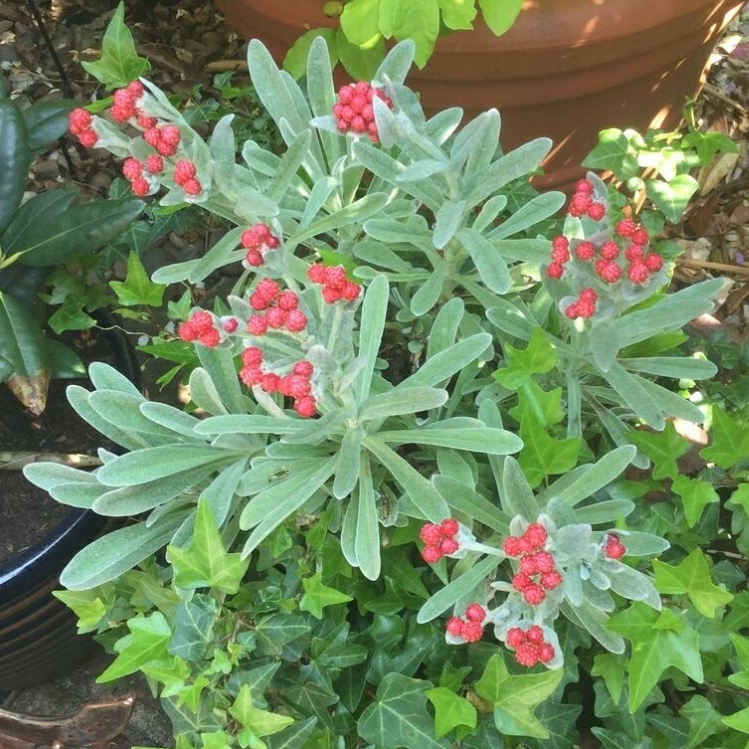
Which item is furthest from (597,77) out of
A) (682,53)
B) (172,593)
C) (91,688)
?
(91,688)

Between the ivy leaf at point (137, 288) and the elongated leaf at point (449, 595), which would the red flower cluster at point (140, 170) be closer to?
the ivy leaf at point (137, 288)

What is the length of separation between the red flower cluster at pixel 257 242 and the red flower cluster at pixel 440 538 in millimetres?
302

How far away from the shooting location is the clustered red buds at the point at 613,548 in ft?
2.45

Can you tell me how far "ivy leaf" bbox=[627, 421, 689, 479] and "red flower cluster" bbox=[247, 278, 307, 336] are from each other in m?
0.48

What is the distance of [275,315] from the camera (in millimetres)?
704

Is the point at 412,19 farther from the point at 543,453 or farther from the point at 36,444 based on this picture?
the point at 36,444

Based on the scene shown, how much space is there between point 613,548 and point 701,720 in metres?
0.29

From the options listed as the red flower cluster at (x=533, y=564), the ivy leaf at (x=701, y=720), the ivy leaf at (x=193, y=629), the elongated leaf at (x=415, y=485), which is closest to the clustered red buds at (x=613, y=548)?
the red flower cluster at (x=533, y=564)

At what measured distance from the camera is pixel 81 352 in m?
1.37

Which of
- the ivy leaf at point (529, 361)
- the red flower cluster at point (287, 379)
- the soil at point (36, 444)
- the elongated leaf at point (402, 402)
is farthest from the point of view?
the soil at point (36, 444)

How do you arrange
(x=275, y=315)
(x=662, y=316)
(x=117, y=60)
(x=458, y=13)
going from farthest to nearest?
(x=117, y=60) → (x=458, y=13) → (x=662, y=316) → (x=275, y=315)

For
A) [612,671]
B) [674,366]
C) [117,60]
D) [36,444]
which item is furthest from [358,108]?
[36,444]

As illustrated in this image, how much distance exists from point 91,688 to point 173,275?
88 cm

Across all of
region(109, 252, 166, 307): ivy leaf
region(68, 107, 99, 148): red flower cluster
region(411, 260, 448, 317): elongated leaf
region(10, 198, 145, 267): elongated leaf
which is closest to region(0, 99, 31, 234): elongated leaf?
region(10, 198, 145, 267): elongated leaf
